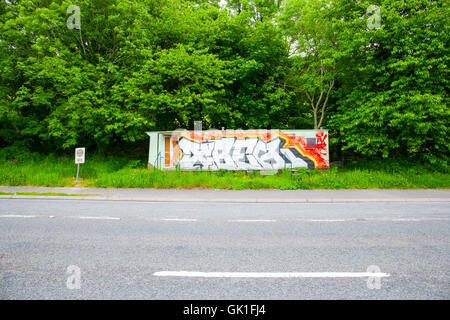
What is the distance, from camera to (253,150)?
43.3 ft

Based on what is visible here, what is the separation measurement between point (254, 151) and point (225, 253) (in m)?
9.81

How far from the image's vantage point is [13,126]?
52.7 ft

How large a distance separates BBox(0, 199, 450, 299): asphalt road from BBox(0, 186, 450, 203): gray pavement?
192 cm

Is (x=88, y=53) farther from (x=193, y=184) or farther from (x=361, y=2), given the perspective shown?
(x=361, y=2)

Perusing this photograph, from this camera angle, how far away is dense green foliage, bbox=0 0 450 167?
36.8 ft

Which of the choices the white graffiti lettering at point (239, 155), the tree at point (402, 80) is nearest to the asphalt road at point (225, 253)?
the tree at point (402, 80)

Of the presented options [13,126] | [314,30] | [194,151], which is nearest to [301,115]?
[314,30]

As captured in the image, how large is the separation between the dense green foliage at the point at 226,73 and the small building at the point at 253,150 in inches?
72.8

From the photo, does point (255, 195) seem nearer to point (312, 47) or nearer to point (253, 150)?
point (253, 150)

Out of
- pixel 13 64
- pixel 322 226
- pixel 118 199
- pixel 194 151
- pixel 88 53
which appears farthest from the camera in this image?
pixel 88 53

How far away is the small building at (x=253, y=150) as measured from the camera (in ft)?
43.1

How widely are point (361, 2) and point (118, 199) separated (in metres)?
16.6

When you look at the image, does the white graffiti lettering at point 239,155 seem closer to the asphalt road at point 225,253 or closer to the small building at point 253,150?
the small building at point 253,150

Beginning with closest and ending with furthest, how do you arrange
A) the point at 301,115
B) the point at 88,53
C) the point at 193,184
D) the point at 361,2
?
1. the point at 193,184
2. the point at 361,2
3. the point at 88,53
4. the point at 301,115
